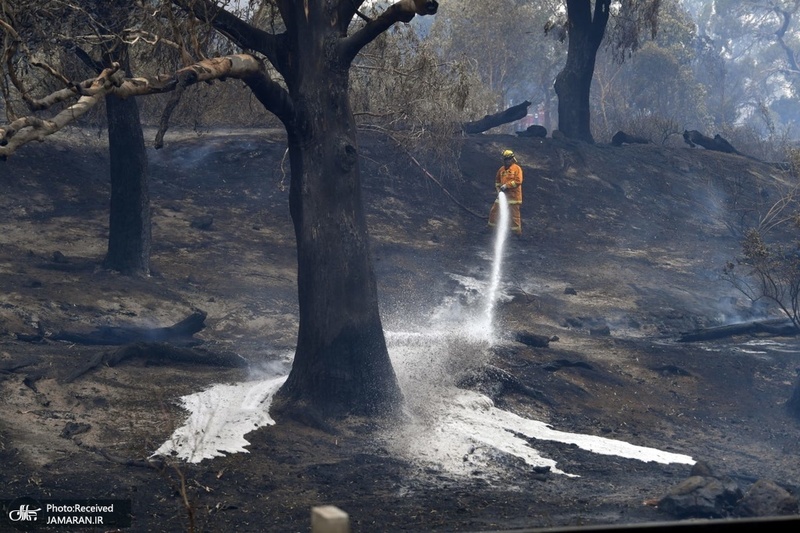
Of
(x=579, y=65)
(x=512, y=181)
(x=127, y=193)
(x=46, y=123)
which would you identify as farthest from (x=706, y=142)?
(x=46, y=123)

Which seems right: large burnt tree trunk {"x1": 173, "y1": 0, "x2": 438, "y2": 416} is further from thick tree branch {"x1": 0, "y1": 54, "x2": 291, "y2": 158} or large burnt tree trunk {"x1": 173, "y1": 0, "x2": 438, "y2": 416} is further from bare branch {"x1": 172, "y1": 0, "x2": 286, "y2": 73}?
thick tree branch {"x1": 0, "y1": 54, "x2": 291, "y2": 158}

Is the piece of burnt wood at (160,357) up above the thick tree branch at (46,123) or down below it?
below

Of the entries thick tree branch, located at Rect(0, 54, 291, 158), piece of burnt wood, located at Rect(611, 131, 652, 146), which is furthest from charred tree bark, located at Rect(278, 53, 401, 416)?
piece of burnt wood, located at Rect(611, 131, 652, 146)

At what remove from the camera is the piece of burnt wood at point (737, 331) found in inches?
592

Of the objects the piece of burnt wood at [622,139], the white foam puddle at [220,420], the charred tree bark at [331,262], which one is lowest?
the white foam puddle at [220,420]

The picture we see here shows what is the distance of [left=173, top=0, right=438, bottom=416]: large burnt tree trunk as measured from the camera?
31.6 feet

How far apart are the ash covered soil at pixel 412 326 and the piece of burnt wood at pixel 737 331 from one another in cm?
19

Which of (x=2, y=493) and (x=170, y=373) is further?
(x=170, y=373)

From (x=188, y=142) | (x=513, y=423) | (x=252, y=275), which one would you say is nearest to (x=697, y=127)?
(x=188, y=142)

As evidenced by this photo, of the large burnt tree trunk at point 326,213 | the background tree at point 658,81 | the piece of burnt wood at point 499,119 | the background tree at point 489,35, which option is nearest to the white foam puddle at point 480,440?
the large burnt tree trunk at point 326,213

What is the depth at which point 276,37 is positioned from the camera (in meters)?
9.88

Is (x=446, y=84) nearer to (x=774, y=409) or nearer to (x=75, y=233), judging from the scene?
(x=774, y=409)

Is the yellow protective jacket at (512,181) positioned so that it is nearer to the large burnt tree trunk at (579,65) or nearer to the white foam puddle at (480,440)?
the large burnt tree trunk at (579,65)

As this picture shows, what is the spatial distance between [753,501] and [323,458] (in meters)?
3.70
